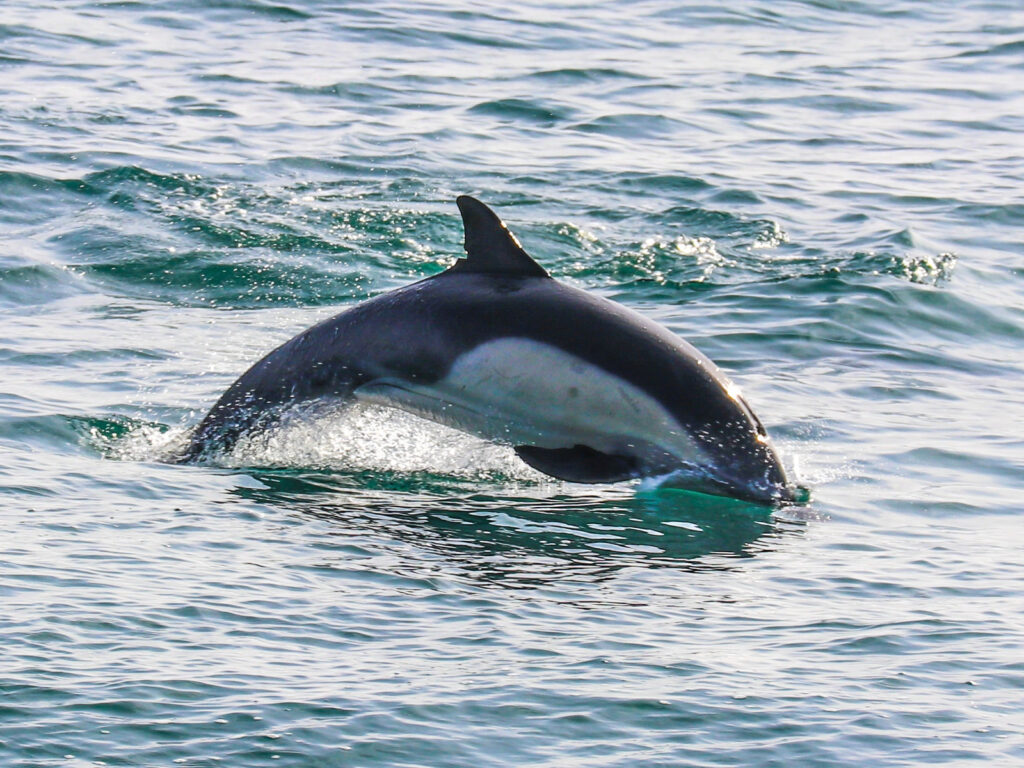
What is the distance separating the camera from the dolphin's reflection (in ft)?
28.4

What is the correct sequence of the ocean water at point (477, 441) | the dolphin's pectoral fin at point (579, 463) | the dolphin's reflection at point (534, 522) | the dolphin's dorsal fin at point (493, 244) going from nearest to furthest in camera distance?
1. the ocean water at point (477, 441)
2. the dolphin's reflection at point (534, 522)
3. the dolphin's pectoral fin at point (579, 463)
4. the dolphin's dorsal fin at point (493, 244)

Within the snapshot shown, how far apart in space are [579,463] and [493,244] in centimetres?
131

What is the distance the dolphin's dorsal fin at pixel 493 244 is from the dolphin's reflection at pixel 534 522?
3.99ft

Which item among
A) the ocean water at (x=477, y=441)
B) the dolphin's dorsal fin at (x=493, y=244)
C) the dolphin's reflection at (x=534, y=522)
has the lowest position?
the dolphin's reflection at (x=534, y=522)

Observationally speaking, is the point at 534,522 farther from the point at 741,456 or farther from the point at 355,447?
the point at 355,447

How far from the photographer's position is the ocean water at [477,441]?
6.78 meters

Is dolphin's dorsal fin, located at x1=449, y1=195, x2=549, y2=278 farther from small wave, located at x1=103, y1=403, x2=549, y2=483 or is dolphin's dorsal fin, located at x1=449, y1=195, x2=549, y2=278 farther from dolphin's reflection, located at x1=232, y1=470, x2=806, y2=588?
dolphin's reflection, located at x1=232, y1=470, x2=806, y2=588

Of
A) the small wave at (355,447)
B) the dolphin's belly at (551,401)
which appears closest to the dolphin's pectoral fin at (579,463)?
the dolphin's belly at (551,401)

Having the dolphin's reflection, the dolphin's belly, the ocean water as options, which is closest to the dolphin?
the dolphin's belly

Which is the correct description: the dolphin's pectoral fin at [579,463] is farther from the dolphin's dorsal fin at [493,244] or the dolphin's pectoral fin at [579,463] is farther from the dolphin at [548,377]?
the dolphin's dorsal fin at [493,244]

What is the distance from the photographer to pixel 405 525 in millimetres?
9172

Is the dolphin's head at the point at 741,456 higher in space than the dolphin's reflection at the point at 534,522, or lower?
higher

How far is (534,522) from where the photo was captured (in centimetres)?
935

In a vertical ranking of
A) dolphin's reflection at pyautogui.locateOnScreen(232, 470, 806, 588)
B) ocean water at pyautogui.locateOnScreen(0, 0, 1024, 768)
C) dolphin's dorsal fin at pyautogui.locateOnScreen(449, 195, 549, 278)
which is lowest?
dolphin's reflection at pyautogui.locateOnScreen(232, 470, 806, 588)
